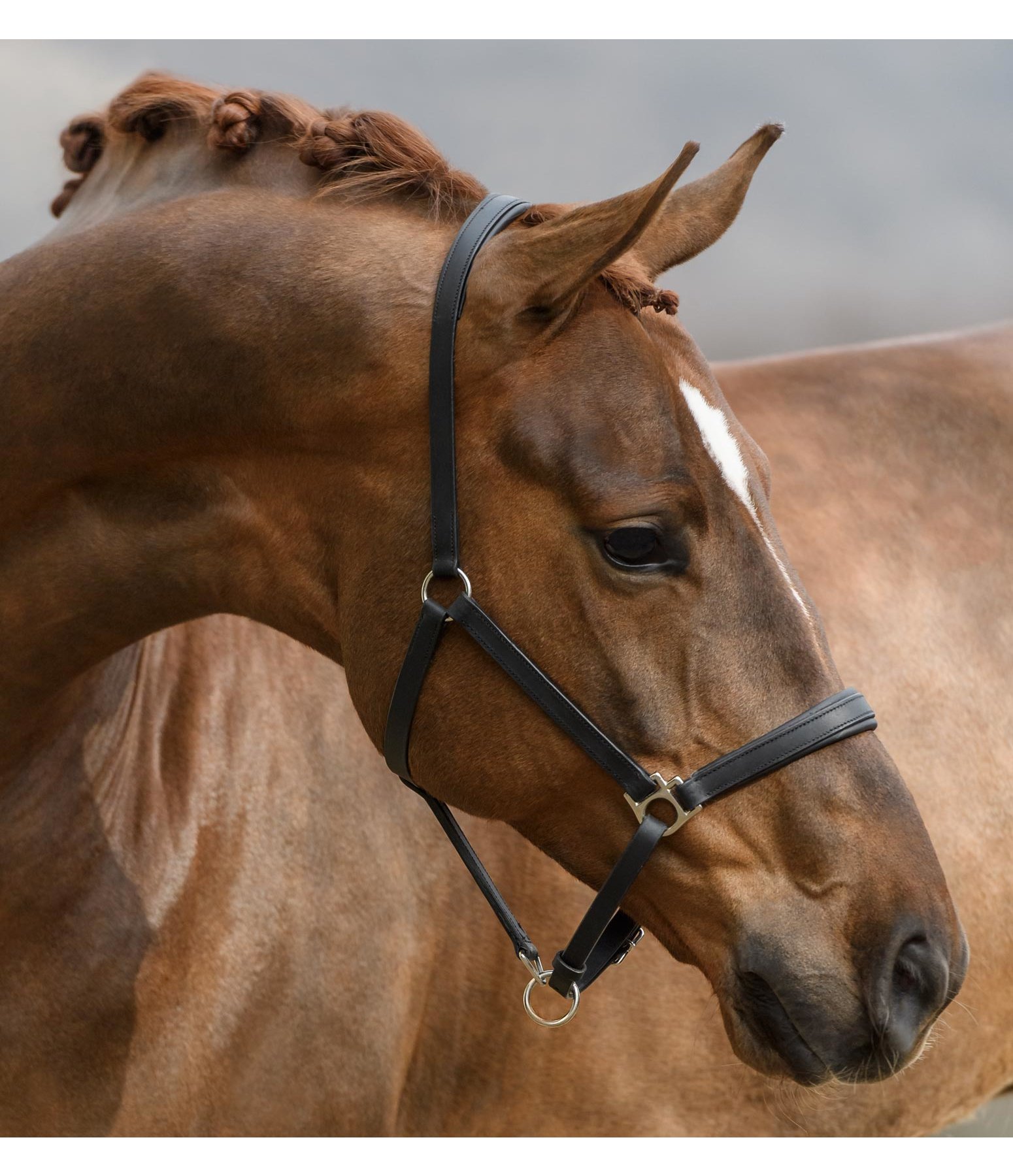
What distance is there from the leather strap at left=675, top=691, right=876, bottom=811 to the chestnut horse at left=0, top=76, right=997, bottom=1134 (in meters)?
0.02

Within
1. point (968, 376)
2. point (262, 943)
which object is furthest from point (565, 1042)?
point (968, 376)

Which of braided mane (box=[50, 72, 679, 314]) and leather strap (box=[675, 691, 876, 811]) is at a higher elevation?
braided mane (box=[50, 72, 679, 314])

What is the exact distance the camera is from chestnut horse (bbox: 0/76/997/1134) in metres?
1.48

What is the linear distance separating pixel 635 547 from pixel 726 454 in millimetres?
188

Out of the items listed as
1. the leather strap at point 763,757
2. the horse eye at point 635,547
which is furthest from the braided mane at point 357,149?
the leather strap at point 763,757

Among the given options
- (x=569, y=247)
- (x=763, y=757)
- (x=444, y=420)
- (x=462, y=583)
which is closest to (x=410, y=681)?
(x=462, y=583)

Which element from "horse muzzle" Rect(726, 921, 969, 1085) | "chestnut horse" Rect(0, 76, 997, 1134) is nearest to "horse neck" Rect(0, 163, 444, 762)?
"chestnut horse" Rect(0, 76, 997, 1134)

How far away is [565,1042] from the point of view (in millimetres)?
2330

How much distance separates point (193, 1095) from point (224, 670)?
727 millimetres

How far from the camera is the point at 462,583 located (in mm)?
1520

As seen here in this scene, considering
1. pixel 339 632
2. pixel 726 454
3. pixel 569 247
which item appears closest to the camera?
pixel 569 247

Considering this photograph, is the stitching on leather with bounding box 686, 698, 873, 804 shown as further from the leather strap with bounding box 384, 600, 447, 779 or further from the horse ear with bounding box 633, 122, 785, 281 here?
the horse ear with bounding box 633, 122, 785, 281

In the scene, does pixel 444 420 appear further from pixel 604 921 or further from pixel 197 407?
pixel 604 921

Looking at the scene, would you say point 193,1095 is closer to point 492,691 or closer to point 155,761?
point 155,761
